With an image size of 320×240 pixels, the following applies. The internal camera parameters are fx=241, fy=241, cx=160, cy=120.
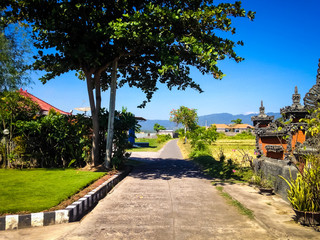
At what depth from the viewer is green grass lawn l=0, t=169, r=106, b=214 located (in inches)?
190

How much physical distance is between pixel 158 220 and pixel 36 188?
3.46m

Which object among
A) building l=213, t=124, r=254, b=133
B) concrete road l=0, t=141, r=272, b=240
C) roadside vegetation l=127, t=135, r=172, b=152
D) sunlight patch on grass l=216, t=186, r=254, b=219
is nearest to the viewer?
concrete road l=0, t=141, r=272, b=240

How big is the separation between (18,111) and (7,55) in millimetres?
9049

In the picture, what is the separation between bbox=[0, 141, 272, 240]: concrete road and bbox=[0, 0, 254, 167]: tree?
374 centimetres

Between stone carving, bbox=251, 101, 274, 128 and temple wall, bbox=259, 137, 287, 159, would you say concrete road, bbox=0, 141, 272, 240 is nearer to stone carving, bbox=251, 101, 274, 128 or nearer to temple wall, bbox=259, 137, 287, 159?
temple wall, bbox=259, 137, 287, 159

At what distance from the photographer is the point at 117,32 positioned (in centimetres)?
779

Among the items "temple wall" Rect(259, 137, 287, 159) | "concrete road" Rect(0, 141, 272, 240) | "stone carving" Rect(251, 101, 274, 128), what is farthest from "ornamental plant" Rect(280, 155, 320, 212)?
"stone carving" Rect(251, 101, 274, 128)

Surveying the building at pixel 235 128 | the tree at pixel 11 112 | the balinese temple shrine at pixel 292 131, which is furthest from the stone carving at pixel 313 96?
the building at pixel 235 128

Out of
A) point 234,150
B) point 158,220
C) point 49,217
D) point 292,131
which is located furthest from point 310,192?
point 234,150

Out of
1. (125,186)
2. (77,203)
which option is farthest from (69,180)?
(77,203)

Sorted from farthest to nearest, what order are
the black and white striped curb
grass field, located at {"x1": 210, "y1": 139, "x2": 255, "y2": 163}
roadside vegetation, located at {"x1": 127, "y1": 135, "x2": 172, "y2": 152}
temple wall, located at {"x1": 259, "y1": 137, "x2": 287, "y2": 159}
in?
1. roadside vegetation, located at {"x1": 127, "y1": 135, "x2": 172, "y2": 152}
2. grass field, located at {"x1": 210, "y1": 139, "x2": 255, "y2": 163}
3. temple wall, located at {"x1": 259, "y1": 137, "x2": 287, "y2": 159}
4. the black and white striped curb

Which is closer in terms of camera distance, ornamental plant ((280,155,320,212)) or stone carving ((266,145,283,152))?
ornamental plant ((280,155,320,212))

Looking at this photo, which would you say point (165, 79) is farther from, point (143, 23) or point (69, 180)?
point (69, 180)

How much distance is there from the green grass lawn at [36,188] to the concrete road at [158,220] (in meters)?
0.70
